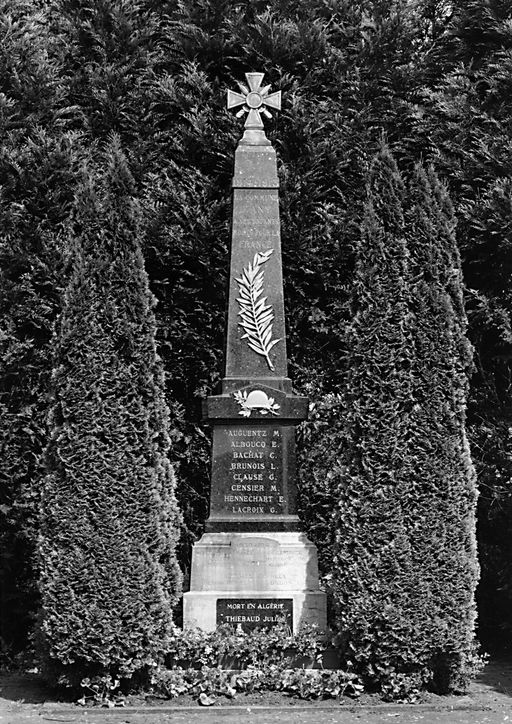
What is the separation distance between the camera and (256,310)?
934 cm

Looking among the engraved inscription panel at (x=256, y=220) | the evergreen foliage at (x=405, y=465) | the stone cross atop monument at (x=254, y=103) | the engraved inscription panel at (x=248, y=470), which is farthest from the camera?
the stone cross atop monument at (x=254, y=103)

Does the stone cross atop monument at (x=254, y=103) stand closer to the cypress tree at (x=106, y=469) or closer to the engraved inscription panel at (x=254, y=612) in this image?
the cypress tree at (x=106, y=469)

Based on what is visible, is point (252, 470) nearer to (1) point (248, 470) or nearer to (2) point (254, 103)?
(1) point (248, 470)

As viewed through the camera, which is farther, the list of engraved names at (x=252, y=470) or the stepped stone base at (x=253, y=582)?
the list of engraved names at (x=252, y=470)

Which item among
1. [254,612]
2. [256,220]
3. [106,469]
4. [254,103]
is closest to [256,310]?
[256,220]

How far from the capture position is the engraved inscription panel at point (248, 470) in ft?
29.5

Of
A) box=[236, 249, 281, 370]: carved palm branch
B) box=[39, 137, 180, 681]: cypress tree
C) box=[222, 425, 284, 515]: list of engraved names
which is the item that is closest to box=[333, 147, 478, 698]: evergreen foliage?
box=[222, 425, 284, 515]: list of engraved names

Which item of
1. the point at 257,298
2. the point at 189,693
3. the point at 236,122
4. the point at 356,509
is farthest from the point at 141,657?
the point at 236,122

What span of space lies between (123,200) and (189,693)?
4134 millimetres

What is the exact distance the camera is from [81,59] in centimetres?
1234

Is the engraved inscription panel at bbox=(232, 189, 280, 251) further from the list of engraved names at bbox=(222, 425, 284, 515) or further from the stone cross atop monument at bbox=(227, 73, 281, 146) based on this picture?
the list of engraved names at bbox=(222, 425, 284, 515)

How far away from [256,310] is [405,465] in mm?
2238

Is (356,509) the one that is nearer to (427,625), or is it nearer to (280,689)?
(427,625)

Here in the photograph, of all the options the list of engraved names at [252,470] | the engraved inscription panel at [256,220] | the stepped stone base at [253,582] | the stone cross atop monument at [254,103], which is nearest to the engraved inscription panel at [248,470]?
the list of engraved names at [252,470]
